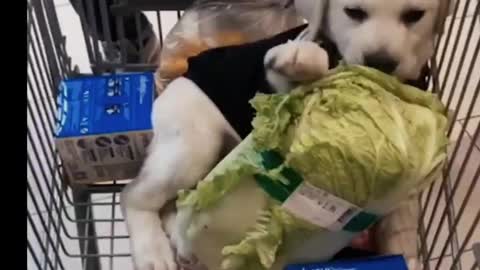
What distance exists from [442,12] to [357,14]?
0.11 m

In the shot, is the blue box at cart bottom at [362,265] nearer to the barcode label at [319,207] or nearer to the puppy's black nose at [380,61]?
the barcode label at [319,207]

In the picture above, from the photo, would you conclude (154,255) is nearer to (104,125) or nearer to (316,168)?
(104,125)

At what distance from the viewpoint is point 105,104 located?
1212 mm

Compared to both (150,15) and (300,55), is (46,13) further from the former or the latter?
(150,15)

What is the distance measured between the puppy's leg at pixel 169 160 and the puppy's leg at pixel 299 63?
6.6 inches

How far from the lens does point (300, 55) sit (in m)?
0.93

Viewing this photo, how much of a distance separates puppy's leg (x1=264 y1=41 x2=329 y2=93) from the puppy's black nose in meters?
0.09

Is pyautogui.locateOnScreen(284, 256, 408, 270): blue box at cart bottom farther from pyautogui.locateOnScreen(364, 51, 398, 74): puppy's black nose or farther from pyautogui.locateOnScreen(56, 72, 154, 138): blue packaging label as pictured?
pyautogui.locateOnScreen(56, 72, 154, 138): blue packaging label

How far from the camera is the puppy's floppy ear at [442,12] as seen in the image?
1062 mm

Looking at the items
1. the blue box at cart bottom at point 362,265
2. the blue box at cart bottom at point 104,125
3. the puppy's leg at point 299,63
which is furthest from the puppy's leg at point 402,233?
the blue box at cart bottom at point 104,125
